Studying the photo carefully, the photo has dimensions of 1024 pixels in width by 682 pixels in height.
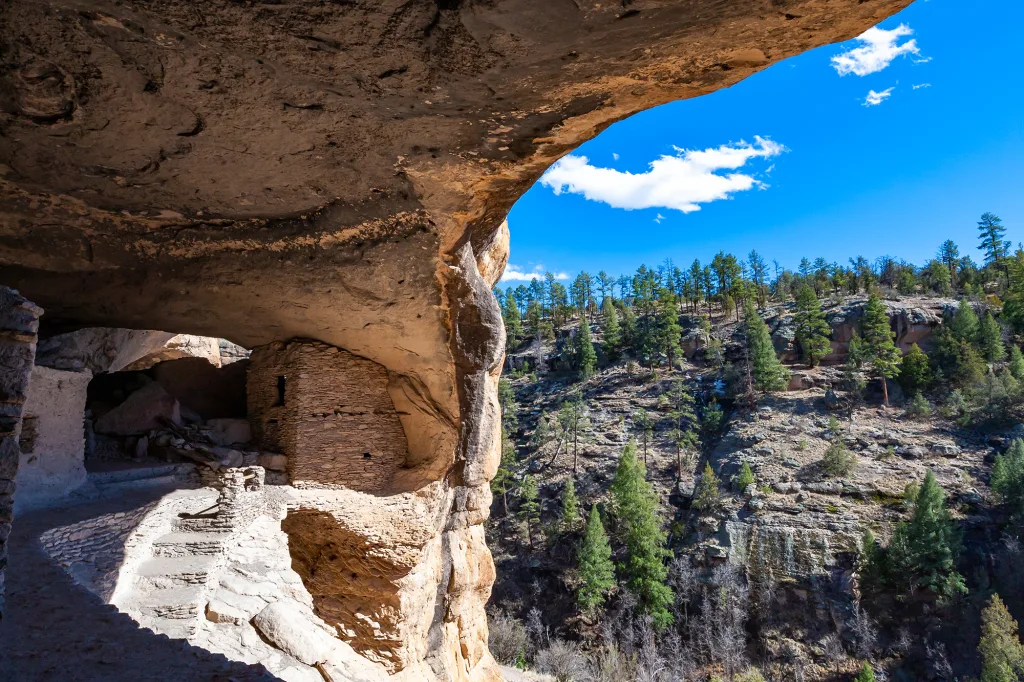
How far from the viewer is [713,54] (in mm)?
3088

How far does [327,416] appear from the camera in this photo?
284 inches

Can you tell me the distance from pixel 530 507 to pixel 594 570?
21.0ft

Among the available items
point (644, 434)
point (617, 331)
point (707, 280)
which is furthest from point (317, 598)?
point (707, 280)

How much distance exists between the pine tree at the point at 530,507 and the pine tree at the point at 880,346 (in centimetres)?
2222

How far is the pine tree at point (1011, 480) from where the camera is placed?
2375cm

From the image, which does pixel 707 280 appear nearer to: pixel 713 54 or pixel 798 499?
pixel 798 499

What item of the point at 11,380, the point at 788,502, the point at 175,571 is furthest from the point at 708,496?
the point at 11,380

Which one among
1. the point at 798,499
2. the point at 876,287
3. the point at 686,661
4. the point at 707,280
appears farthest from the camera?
the point at 707,280

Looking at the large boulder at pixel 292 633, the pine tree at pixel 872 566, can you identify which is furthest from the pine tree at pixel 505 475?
the large boulder at pixel 292 633

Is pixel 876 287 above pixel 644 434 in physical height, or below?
above

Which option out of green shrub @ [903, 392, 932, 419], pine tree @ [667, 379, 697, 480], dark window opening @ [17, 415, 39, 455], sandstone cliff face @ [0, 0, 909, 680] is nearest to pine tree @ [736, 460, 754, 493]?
pine tree @ [667, 379, 697, 480]

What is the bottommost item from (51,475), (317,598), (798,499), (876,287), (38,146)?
(798,499)

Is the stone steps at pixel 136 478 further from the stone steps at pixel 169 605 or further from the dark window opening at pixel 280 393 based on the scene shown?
the stone steps at pixel 169 605

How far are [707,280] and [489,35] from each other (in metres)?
54.6
